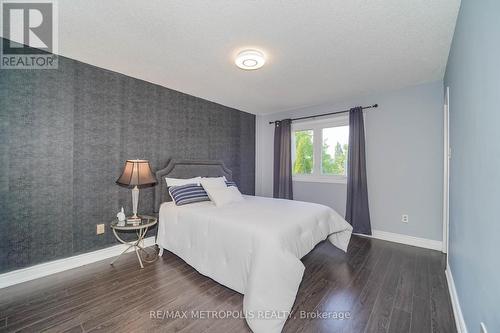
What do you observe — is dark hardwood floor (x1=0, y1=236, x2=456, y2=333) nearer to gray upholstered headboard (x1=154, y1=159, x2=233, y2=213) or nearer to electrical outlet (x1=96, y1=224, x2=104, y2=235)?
electrical outlet (x1=96, y1=224, x2=104, y2=235)

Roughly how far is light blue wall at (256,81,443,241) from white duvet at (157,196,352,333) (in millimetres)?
1183

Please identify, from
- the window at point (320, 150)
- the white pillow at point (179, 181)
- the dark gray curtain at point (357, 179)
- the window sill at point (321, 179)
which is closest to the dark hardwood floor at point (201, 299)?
the dark gray curtain at point (357, 179)

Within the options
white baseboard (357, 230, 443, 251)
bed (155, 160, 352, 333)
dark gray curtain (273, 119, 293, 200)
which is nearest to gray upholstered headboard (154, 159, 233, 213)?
bed (155, 160, 352, 333)

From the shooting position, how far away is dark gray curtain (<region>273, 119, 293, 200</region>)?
175 inches

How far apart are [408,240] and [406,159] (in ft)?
4.06

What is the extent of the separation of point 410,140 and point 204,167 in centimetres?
335

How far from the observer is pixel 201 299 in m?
1.88

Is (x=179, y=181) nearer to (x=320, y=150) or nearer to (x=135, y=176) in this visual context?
(x=135, y=176)

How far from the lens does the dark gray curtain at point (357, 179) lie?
350 cm

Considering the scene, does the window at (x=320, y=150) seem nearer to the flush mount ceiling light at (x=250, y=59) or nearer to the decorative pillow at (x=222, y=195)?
the decorative pillow at (x=222, y=195)


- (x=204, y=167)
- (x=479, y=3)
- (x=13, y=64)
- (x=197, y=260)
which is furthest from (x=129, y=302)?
(x=479, y=3)

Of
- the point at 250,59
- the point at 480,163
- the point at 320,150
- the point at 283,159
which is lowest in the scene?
the point at 480,163

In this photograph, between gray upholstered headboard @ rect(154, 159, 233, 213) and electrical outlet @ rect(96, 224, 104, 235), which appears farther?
gray upholstered headboard @ rect(154, 159, 233, 213)

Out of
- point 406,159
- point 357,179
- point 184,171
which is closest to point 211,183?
point 184,171
